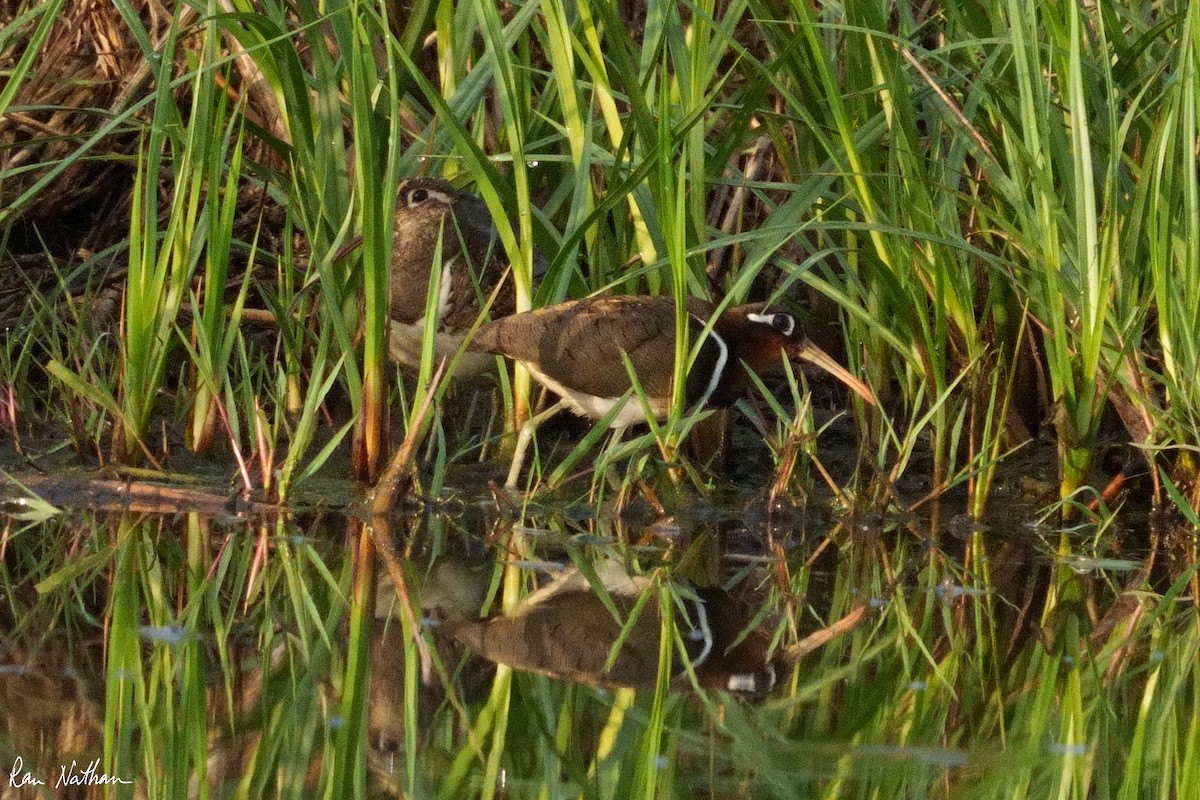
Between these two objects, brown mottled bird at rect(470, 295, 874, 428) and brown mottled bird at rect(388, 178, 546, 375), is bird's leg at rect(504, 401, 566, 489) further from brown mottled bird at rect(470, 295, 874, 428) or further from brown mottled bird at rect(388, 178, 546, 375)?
brown mottled bird at rect(388, 178, 546, 375)

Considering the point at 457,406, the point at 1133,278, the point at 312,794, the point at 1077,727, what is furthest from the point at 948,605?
the point at 457,406

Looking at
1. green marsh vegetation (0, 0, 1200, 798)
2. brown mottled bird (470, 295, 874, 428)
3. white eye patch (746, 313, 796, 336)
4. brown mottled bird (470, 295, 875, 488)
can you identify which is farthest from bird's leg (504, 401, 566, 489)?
white eye patch (746, 313, 796, 336)

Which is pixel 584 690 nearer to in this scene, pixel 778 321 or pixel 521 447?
pixel 521 447

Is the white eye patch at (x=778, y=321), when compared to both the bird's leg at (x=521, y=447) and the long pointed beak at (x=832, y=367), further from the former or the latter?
the bird's leg at (x=521, y=447)

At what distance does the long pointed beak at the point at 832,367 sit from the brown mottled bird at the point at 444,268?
0.89m

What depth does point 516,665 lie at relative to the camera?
3.26 meters

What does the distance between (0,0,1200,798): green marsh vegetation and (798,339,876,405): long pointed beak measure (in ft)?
0.39

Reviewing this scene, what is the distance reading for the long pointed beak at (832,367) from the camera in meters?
4.96

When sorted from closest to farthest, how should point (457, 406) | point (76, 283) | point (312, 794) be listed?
1. point (312, 794)
2. point (457, 406)
3. point (76, 283)

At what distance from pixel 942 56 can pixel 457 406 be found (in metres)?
1.99

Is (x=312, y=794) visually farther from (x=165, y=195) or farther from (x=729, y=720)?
(x=165, y=195)

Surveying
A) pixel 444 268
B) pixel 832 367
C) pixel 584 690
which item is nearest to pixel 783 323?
pixel 832 367

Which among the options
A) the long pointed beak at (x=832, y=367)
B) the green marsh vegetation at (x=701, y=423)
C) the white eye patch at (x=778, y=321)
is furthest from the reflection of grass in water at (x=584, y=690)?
the white eye patch at (x=778, y=321)

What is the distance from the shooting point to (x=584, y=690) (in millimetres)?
3098
